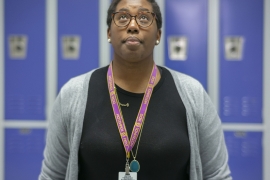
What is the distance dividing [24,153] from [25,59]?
2.15 ft

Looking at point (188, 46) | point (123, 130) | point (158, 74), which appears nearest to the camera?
point (123, 130)

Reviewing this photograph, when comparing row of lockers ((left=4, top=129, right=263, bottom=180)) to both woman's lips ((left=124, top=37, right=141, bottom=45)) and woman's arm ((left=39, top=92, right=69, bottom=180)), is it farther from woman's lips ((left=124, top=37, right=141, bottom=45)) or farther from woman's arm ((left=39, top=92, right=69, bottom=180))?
woman's lips ((left=124, top=37, right=141, bottom=45))

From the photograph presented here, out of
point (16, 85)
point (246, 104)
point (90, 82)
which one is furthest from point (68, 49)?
point (90, 82)

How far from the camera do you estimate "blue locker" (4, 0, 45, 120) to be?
2508 millimetres

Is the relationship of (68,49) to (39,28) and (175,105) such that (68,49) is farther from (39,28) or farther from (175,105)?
(175,105)

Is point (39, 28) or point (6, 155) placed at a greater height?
point (39, 28)

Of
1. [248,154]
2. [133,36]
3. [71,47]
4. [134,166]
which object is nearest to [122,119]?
[134,166]

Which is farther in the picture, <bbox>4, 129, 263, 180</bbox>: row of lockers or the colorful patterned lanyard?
<bbox>4, 129, 263, 180</bbox>: row of lockers

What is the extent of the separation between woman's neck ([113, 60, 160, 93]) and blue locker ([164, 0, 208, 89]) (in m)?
1.35

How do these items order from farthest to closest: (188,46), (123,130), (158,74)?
(188,46), (158,74), (123,130)

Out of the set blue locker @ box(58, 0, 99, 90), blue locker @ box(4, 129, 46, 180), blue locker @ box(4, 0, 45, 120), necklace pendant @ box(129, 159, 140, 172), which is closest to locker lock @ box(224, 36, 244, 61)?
blue locker @ box(58, 0, 99, 90)

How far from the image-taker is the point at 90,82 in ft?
3.73

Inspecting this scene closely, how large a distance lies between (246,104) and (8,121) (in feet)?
5.42

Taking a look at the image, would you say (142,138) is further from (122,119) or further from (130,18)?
(130,18)
